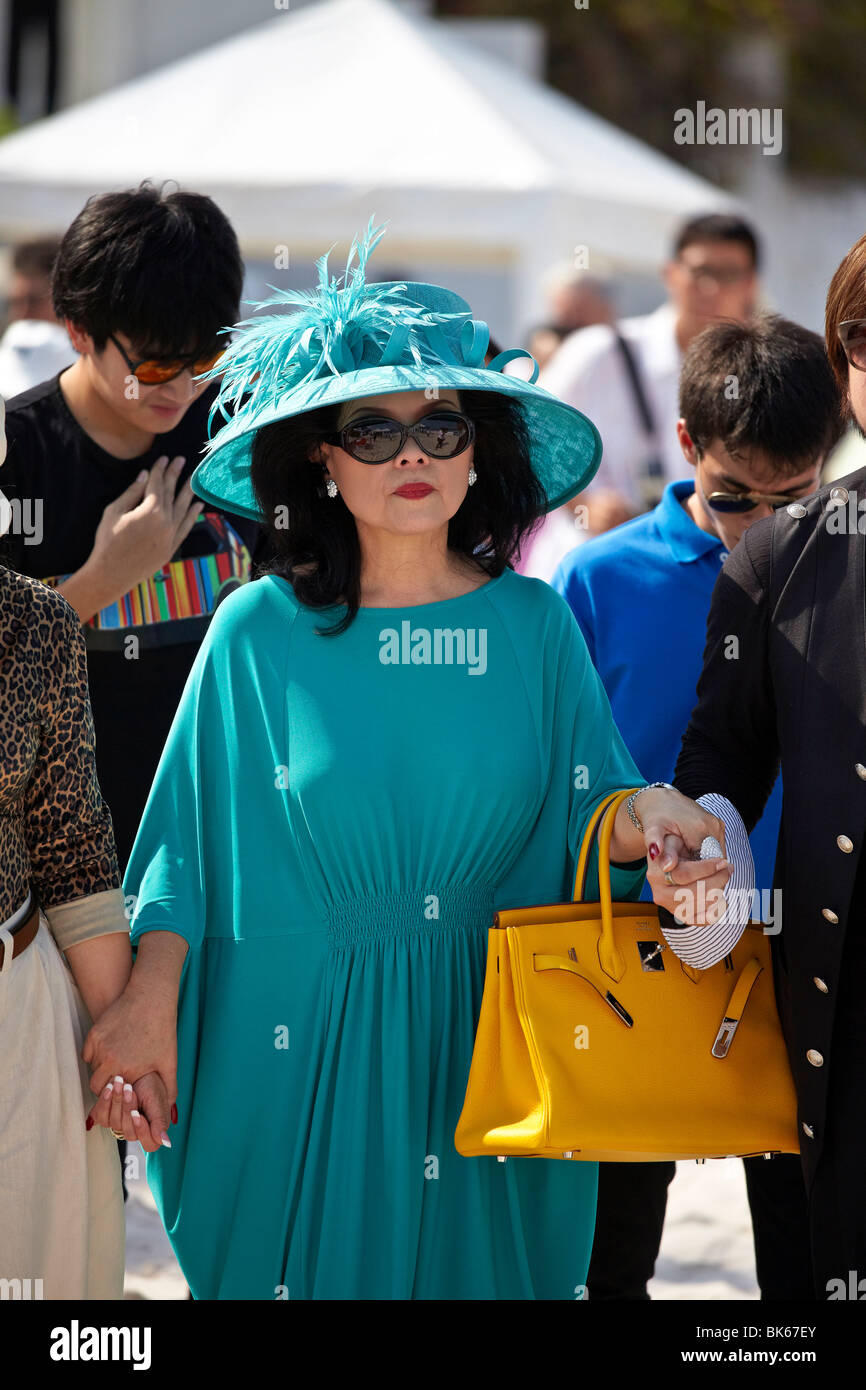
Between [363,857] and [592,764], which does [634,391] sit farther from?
[363,857]

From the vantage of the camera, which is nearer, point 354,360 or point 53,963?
point 53,963

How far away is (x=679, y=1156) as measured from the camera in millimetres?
2561

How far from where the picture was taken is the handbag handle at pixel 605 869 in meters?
2.61

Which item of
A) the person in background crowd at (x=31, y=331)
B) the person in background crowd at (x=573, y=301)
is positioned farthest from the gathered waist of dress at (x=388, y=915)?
the person in background crowd at (x=573, y=301)

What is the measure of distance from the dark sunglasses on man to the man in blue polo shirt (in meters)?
0.86

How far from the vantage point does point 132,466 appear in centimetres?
347

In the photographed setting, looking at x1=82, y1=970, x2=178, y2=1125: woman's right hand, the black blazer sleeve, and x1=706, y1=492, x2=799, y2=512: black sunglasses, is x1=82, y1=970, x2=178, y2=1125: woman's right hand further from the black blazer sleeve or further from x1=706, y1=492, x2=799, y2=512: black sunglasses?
x1=706, y1=492, x2=799, y2=512: black sunglasses

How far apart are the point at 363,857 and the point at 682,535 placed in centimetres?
115

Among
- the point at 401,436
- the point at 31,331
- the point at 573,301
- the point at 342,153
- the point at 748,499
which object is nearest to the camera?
the point at 401,436

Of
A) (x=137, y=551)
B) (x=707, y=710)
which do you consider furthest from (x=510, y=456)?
(x=137, y=551)

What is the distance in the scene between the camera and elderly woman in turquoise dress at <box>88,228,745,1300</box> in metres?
2.69

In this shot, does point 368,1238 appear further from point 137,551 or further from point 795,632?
point 137,551
